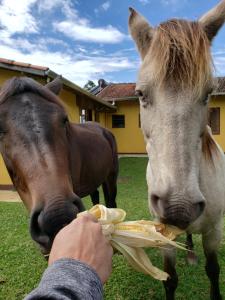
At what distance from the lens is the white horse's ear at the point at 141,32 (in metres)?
2.38

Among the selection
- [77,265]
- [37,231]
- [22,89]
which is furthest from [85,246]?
[22,89]

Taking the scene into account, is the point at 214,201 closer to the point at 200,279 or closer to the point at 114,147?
the point at 200,279

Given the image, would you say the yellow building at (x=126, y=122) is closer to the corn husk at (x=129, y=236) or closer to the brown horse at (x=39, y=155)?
the brown horse at (x=39, y=155)

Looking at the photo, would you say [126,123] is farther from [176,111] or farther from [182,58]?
[176,111]

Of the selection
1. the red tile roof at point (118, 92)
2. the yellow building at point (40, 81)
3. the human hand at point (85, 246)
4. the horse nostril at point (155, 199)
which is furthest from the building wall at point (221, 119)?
the human hand at point (85, 246)

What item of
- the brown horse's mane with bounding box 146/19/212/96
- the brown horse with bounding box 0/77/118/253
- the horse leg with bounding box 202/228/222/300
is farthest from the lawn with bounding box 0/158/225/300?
the brown horse's mane with bounding box 146/19/212/96

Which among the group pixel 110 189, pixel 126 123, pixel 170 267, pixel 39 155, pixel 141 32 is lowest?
pixel 170 267

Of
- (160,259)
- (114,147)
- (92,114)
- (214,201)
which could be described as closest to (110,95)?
(92,114)

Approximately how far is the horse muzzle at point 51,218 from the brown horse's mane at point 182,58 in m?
0.94

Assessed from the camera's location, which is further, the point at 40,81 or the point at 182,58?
the point at 40,81

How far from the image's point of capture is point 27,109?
229cm

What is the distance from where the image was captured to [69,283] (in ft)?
2.93

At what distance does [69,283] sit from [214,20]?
6.90 feet

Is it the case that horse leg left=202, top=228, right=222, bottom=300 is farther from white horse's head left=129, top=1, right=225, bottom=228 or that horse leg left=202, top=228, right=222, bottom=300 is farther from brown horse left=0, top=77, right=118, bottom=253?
brown horse left=0, top=77, right=118, bottom=253
